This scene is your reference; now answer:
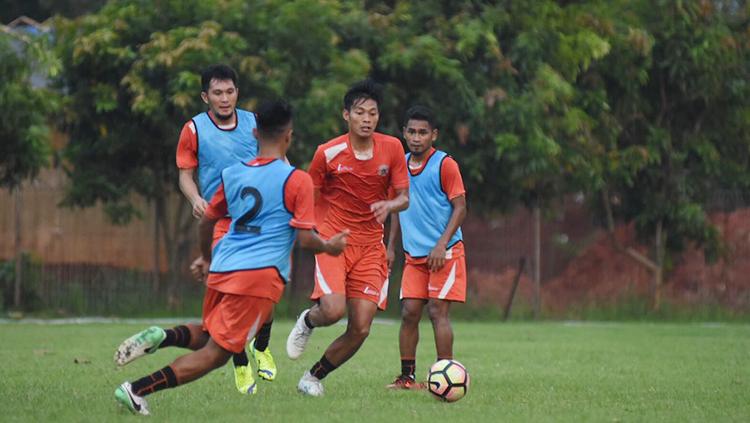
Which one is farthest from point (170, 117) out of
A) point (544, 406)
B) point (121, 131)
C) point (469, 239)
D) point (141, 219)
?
point (544, 406)

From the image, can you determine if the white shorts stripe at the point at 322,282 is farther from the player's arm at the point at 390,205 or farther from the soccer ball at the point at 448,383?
the soccer ball at the point at 448,383

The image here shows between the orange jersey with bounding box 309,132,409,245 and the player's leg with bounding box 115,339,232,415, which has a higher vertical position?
the orange jersey with bounding box 309,132,409,245

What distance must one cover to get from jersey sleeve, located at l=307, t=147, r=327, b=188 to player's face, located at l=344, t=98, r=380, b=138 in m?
0.31

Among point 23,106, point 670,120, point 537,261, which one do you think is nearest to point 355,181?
point 23,106

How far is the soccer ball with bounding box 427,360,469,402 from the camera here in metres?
8.88

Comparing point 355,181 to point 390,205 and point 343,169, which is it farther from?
point 390,205

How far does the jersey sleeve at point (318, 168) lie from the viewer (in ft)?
31.2

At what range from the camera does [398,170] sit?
9.57 metres

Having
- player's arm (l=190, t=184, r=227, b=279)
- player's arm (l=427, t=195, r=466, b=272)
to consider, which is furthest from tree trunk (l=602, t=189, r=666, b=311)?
player's arm (l=190, t=184, r=227, b=279)

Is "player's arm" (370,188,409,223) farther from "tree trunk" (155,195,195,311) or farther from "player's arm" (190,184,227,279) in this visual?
"tree trunk" (155,195,195,311)

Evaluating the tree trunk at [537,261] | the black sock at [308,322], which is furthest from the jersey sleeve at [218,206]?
the tree trunk at [537,261]

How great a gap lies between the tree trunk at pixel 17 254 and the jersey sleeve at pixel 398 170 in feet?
46.8

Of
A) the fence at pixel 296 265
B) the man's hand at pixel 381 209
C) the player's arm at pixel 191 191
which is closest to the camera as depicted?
the player's arm at pixel 191 191

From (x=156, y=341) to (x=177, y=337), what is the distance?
9.3 inches
